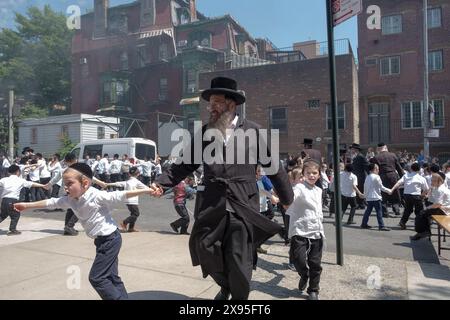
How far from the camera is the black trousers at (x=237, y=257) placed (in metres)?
3.19

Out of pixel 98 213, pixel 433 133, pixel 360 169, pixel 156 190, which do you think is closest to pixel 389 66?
pixel 433 133

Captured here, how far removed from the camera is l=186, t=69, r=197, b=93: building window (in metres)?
29.1

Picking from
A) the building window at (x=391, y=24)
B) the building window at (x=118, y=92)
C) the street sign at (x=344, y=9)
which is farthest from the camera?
the building window at (x=118, y=92)

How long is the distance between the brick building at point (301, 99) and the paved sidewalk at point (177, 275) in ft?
53.7

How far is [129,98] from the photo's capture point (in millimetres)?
33000

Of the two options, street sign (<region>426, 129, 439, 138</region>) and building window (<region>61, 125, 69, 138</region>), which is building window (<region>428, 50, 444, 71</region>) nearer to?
street sign (<region>426, 129, 439, 138</region>)

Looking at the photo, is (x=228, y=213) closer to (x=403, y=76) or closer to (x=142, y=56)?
(x=403, y=76)

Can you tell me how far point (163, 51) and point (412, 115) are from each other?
807 inches

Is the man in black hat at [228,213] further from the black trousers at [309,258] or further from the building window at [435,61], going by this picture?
the building window at [435,61]

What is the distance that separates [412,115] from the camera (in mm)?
23688

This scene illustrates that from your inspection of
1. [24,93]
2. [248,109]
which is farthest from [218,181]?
[24,93]

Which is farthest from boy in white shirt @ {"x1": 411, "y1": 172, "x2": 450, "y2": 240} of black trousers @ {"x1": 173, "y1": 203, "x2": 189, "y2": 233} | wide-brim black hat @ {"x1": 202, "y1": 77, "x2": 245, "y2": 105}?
wide-brim black hat @ {"x1": 202, "y1": 77, "x2": 245, "y2": 105}

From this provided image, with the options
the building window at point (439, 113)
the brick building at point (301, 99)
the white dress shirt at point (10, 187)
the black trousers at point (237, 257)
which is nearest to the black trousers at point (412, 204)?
the black trousers at point (237, 257)

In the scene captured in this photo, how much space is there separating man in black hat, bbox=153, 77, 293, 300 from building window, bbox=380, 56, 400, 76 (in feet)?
78.1
